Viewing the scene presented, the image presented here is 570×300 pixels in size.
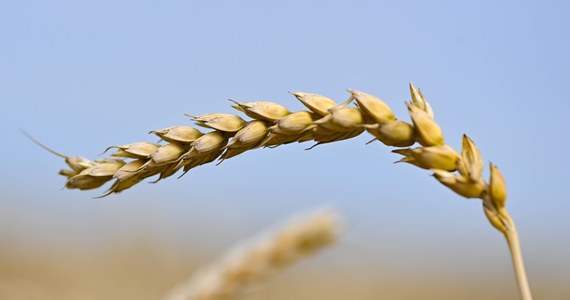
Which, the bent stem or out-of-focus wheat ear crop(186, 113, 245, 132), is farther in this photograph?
out-of-focus wheat ear crop(186, 113, 245, 132)

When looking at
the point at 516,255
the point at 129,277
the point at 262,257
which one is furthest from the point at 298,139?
→ the point at 129,277

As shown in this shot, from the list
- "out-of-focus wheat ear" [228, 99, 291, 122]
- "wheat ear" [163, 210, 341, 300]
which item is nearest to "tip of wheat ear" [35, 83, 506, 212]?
"out-of-focus wheat ear" [228, 99, 291, 122]

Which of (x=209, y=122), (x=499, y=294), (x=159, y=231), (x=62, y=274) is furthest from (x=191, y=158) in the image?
(x=499, y=294)

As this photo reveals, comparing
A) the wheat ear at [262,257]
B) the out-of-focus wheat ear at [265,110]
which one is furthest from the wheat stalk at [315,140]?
the wheat ear at [262,257]

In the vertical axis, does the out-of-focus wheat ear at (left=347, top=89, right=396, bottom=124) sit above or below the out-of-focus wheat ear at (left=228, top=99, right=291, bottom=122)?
below

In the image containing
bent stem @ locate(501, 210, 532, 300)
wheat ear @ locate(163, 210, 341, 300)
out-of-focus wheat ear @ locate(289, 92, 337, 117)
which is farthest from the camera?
wheat ear @ locate(163, 210, 341, 300)

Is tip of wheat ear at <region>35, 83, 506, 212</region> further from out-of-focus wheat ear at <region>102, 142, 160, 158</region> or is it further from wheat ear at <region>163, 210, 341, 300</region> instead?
wheat ear at <region>163, 210, 341, 300</region>

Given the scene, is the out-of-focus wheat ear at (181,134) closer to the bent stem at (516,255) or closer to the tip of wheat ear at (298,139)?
the tip of wheat ear at (298,139)

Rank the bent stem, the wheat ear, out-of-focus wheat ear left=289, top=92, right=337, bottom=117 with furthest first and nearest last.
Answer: the wheat ear → out-of-focus wheat ear left=289, top=92, right=337, bottom=117 → the bent stem
